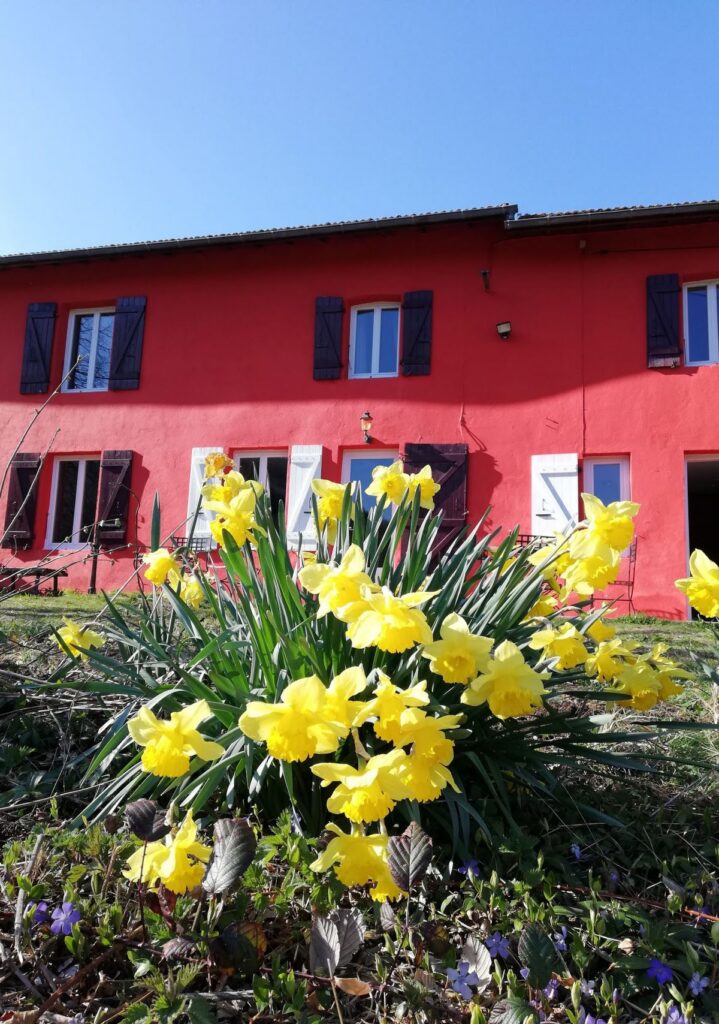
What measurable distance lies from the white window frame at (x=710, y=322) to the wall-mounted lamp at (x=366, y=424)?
149 inches

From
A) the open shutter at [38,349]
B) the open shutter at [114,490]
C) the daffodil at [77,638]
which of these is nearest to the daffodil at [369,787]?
the daffodil at [77,638]

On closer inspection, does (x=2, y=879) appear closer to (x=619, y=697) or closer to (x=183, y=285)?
(x=619, y=697)

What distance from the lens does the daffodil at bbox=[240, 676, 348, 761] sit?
96 cm

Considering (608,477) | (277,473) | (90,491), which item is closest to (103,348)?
(90,491)

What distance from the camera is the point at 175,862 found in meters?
0.95

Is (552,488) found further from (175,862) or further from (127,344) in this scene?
(175,862)

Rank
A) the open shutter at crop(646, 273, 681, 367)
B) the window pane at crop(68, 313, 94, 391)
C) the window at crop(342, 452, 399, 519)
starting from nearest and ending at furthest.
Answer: the open shutter at crop(646, 273, 681, 367), the window at crop(342, 452, 399, 519), the window pane at crop(68, 313, 94, 391)

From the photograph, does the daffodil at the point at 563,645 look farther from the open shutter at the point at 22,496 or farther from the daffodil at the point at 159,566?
the open shutter at the point at 22,496

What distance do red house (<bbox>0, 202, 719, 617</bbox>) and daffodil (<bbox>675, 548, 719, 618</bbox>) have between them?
259 inches

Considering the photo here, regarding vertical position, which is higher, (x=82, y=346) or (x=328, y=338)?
(x=82, y=346)

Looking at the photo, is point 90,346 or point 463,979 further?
point 90,346

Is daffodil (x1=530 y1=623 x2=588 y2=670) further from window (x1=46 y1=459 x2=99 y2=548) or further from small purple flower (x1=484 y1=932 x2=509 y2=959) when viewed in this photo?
window (x1=46 y1=459 x2=99 y2=548)

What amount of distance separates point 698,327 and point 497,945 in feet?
28.4

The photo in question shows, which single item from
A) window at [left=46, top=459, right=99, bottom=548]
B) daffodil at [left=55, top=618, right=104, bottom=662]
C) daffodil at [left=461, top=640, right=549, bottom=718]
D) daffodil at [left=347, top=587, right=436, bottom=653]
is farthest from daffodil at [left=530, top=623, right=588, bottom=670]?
window at [left=46, top=459, right=99, bottom=548]
